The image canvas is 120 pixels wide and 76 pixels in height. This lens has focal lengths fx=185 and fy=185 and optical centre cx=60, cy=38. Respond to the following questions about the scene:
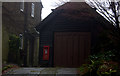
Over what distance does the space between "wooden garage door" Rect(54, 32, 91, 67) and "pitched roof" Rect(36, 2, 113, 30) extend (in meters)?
1.12

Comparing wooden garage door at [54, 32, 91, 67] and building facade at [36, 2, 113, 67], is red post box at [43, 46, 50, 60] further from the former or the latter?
wooden garage door at [54, 32, 91, 67]

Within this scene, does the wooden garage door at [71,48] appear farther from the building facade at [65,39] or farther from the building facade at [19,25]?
the building facade at [19,25]

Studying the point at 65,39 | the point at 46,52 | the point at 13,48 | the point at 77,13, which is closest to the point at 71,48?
the point at 65,39

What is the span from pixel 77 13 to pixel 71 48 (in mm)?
2399

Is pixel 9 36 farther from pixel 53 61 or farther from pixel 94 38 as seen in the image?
pixel 94 38

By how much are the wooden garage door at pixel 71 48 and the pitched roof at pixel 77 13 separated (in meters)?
1.12

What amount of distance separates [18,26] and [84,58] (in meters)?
7.99

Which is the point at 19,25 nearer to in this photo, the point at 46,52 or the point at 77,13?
the point at 46,52

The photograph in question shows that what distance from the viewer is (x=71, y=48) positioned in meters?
11.7

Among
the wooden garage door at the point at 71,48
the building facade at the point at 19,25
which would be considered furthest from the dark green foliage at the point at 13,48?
the wooden garage door at the point at 71,48

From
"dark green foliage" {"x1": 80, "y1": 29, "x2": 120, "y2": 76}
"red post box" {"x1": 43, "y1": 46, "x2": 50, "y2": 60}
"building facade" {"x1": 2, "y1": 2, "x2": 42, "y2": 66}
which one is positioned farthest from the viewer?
"building facade" {"x1": 2, "y1": 2, "x2": 42, "y2": 66}

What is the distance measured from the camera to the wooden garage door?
11.6 meters

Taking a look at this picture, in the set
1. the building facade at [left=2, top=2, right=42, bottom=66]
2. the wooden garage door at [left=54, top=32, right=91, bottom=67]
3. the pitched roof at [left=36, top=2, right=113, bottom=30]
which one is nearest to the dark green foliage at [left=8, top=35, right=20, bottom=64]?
the building facade at [left=2, top=2, right=42, bottom=66]

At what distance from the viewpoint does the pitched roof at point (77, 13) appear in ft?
31.4
